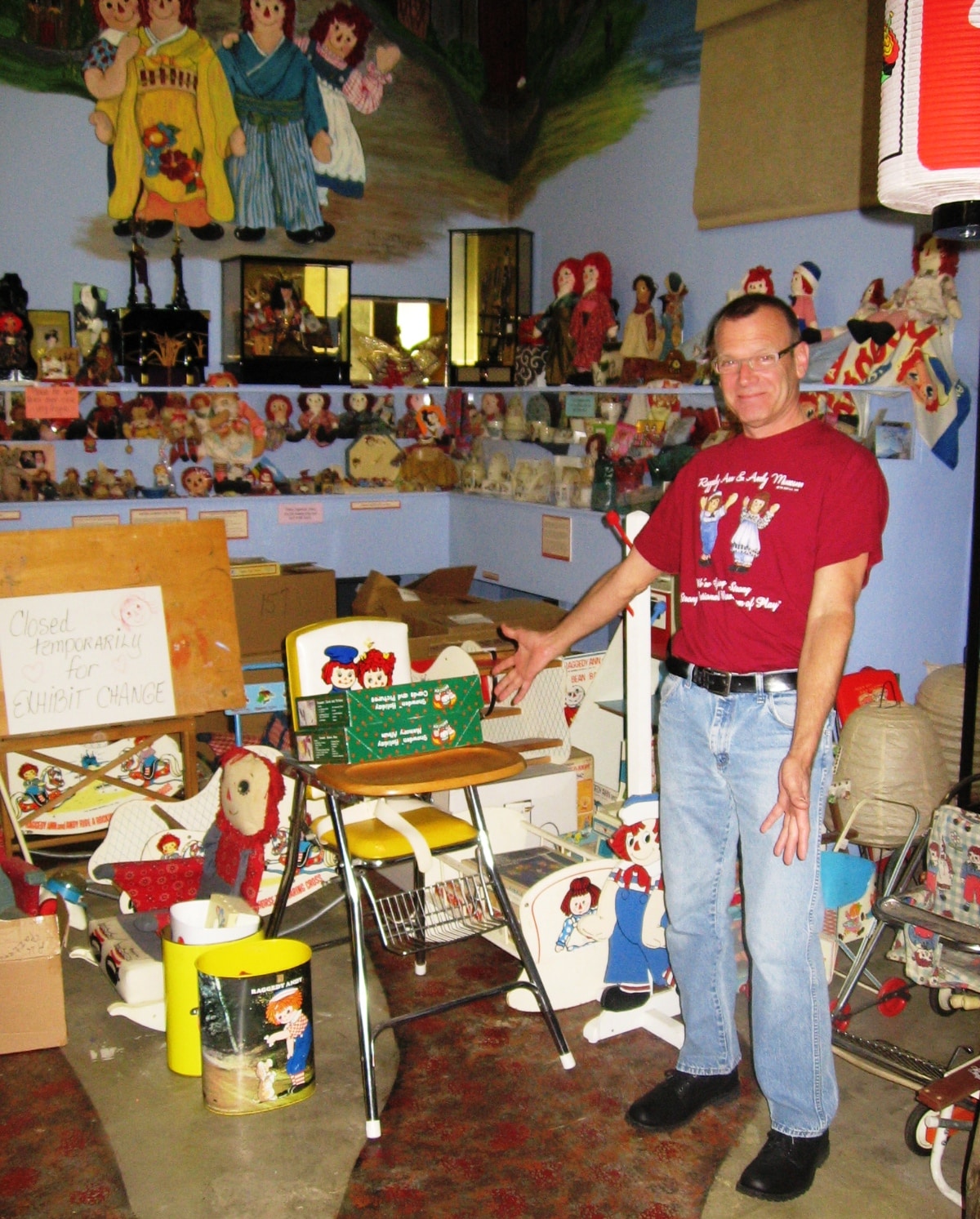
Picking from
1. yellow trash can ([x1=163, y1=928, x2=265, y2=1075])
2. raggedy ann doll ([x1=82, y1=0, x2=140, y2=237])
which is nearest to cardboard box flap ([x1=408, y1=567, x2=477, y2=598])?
raggedy ann doll ([x1=82, y1=0, x2=140, y2=237])

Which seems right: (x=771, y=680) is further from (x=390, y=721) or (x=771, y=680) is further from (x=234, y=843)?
(x=234, y=843)

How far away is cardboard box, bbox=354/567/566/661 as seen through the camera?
14.5ft

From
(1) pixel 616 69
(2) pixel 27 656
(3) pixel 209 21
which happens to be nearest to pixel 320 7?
(3) pixel 209 21

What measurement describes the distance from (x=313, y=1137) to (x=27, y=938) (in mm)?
800

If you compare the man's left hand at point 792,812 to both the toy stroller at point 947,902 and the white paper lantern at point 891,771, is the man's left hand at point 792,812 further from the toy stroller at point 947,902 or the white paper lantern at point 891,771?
the white paper lantern at point 891,771

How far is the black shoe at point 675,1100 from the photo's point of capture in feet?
8.09

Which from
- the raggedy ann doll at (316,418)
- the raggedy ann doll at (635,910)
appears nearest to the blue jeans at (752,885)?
the raggedy ann doll at (635,910)

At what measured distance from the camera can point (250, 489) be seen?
5.68 m

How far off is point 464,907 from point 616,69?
394 cm

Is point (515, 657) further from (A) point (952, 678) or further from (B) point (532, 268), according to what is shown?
(B) point (532, 268)

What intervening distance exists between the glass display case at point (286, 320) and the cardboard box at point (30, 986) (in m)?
3.36

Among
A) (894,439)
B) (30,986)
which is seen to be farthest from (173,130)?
(30,986)

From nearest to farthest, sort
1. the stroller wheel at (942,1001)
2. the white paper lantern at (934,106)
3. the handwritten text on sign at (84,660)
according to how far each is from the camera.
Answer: the white paper lantern at (934,106), the stroller wheel at (942,1001), the handwritten text on sign at (84,660)

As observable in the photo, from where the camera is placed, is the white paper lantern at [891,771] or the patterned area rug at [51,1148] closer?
the patterned area rug at [51,1148]
